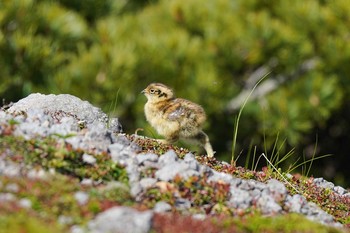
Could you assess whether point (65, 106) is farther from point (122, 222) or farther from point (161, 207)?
point (122, 222)

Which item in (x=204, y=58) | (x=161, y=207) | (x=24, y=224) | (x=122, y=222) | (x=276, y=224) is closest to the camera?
(x=24, y=224)

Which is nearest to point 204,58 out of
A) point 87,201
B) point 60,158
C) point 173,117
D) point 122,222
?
point 173,117

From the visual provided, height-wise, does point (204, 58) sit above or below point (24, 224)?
above

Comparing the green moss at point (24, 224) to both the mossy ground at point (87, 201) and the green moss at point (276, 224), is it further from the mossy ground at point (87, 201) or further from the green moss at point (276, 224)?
the green moss at point (276, 224)

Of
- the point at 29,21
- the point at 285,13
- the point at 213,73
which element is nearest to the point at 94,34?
the point at 29,21

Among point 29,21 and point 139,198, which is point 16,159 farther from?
point 29,21
